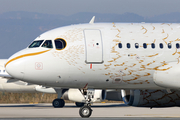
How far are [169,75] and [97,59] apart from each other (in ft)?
10.6

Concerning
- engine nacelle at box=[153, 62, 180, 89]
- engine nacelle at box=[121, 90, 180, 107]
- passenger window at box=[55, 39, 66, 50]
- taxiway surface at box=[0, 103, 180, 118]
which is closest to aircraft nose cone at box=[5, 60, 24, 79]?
passenger window at box=[55, 39, 66, 50]

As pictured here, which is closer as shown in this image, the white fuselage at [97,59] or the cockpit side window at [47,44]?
the white fuselage at [97,59]

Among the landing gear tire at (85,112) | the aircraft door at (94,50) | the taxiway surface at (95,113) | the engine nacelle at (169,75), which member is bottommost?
the landing gear tire at (85,112)

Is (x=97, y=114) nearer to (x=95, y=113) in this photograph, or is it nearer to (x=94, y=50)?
(x=95, y=113)

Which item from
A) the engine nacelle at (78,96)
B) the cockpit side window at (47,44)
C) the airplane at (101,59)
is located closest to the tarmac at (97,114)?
the engine nacelle at (78,96)

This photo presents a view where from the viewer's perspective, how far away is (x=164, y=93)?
18.4 metres

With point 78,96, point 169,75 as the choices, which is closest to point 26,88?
point 78,96

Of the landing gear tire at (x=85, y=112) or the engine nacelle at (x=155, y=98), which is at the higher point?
the engine nacelle at (x=155, y=98)

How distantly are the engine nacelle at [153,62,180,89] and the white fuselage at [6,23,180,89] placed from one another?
0.22 meters

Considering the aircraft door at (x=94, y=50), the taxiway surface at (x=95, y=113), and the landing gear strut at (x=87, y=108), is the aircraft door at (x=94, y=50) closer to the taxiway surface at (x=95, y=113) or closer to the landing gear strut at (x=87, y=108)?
the landing gear strut at (x=87, y=108)

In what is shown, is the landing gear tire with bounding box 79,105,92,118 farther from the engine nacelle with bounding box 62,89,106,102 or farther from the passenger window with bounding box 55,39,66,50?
the engine nacelle with bounding box 62,89,106,102

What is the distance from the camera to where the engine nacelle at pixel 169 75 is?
16578mm

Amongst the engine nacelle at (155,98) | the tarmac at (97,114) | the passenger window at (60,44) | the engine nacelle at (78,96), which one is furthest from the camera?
the engine nacelle at (78,96)

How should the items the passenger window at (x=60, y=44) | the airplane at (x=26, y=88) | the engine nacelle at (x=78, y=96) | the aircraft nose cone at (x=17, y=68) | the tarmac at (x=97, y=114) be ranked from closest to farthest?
the aircraft nose cone at (x=17, y=68) → the passenger window at (x=60, y=44) → the tarmac at (x=97, y=114) → the engine nacelle at (x=78, y=96) → the airplane at (x=26, y=88)
